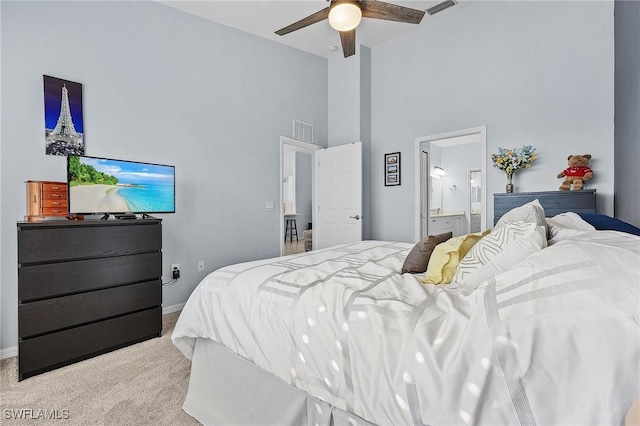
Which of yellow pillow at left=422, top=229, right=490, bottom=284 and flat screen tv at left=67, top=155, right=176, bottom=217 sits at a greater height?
flat screen tv at left=67, top=155, right=176, bottom=217

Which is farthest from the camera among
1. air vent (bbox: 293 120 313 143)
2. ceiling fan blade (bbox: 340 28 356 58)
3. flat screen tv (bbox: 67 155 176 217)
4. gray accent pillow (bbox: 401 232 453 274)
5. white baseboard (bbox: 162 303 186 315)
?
air vent (bbox: 293 120 313 143)

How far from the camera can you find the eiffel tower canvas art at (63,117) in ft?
8.48

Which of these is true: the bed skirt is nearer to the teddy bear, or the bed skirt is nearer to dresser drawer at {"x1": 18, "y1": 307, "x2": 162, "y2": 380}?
dresser drawer at {"x1": 18, "y1": 307, "x2": 162, "y2": 380}

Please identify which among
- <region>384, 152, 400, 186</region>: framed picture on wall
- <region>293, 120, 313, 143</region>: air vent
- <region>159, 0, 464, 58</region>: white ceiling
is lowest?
<region>384, 152, 400, 186</region>: framed picture on wall

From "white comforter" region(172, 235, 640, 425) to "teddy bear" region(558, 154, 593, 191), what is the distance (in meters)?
2.47

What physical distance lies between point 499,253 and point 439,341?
20.7 inches

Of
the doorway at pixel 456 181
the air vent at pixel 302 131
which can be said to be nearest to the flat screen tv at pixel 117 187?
the air vent at pixel 302 131

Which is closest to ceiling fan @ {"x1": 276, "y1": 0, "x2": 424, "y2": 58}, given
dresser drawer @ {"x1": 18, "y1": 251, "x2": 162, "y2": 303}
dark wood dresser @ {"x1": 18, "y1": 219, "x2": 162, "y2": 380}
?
dark wood dresser @ {"x1": 18, "y1": 219, "x2": 162, "y2": 380}

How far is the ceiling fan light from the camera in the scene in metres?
2.41

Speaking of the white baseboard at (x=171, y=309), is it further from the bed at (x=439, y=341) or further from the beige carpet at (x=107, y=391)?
the bed at (x=439, y=341)

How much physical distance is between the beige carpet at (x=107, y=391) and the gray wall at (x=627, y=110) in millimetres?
3125

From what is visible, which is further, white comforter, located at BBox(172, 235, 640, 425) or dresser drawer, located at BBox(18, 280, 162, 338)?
dresser drawer, located at BBox(18, 280, 162, 338)

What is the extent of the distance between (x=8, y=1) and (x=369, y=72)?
4082 mm

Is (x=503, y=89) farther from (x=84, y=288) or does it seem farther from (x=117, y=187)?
(x=84, y=288)
